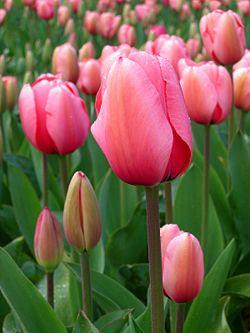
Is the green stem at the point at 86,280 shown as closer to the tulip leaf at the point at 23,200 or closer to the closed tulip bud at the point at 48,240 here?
the closed tulip bud at the point at 48,240

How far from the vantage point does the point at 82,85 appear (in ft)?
4.94

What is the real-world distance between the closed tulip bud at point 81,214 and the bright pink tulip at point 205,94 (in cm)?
36

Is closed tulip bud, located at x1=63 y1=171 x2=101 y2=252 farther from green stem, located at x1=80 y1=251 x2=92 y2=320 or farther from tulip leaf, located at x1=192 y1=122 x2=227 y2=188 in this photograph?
tulip leaf, located at x1=192 y1=122 x2=227 y2=188

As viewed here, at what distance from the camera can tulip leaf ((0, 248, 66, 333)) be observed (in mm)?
703

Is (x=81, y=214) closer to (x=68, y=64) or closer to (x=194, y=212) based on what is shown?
(x=194, y=212)

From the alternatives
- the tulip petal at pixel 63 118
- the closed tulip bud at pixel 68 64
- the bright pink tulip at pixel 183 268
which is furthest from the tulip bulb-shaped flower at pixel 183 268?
the closed tulip bud at pixel 68 64

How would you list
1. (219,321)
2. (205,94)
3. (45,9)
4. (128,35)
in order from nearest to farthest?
1. (219,321)
2. (205,94)
3. (128,35)
4. (45,9)

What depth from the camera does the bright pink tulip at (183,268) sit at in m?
0.64

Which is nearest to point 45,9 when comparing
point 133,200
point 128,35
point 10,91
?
point 128,35

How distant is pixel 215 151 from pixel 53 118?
2.23ft

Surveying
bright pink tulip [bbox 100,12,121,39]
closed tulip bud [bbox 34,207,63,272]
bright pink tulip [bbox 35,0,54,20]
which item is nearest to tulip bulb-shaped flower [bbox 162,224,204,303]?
closed tulip bud [bbox 34,207,63,272]

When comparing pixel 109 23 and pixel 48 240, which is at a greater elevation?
pixel 109 23

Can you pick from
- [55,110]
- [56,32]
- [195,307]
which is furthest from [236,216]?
[56,32]

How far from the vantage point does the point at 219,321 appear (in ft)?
2.95
